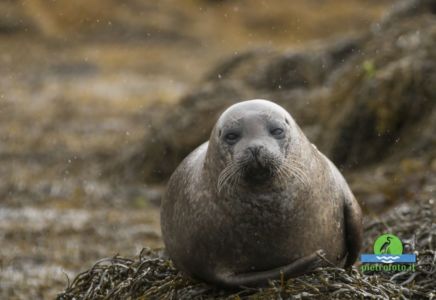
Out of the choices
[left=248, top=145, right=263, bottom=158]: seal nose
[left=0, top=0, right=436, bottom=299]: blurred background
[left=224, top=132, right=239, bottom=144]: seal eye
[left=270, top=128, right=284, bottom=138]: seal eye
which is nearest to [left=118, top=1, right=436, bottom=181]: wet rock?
[left=0, top=0, right=436, bottom=299]: blurred background

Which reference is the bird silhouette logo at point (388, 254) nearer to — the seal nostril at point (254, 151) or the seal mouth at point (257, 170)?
the seal mouth at point (257, 170)

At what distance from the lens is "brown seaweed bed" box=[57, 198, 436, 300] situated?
4.42 meters

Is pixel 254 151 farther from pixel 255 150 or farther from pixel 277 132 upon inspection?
pixel 277 132

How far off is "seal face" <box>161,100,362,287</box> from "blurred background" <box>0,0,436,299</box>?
10.6 feet

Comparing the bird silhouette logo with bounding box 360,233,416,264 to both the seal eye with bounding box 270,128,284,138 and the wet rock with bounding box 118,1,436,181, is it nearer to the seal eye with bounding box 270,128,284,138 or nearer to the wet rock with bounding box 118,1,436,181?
the seal eye with bounding box 270,128,284,138

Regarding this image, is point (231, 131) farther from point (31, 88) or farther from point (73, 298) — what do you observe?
point (31, 88)

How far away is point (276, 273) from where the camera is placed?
4398 mm

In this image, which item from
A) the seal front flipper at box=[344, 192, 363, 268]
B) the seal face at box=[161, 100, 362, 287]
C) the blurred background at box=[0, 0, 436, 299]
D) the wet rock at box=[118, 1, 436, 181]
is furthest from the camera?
the wet rock at box=[118, 1, 436, 181]

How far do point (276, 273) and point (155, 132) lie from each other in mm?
9082

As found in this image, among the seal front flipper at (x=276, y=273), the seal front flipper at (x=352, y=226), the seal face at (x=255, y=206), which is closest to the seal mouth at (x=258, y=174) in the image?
the seal face at (x=255, y=206)

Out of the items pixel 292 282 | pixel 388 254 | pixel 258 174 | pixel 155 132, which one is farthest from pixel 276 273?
pixel 155 132

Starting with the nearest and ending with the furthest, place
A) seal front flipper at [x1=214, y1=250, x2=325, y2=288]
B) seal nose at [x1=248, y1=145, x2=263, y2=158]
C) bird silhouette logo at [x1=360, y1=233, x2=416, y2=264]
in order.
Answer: seal nose at [x1=248, y1=145, x2=263, y2=158]
seal front flipper at [x1=214, y1=250, x2=325, y2=288]
bird silhouette logo at [x1=360, y1=233, x2=416, y2=264]

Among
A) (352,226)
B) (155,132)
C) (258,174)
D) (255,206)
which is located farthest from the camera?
(155,132)

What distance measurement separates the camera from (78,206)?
11625mm
